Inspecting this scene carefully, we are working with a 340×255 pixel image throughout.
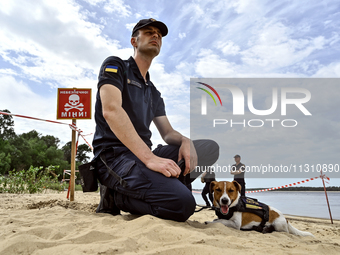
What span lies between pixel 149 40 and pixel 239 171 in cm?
543

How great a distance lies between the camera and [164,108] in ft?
9.70

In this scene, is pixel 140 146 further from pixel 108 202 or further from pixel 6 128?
pixel 6 128

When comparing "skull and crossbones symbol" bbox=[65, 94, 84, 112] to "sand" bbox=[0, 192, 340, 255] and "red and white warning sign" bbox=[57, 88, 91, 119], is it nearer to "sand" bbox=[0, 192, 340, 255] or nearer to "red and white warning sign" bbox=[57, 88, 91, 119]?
"red and white warning sign" bbox=[57, 88, 91, 119]

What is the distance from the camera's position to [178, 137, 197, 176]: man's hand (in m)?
2.25

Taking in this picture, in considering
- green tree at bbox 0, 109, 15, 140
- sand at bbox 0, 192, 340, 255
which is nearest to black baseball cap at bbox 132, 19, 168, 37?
sand at bbox 0, 192, 340, 255

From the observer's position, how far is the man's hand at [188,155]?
2.25 metres

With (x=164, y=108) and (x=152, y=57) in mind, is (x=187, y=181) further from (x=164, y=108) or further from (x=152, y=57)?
(x=152, y=57)

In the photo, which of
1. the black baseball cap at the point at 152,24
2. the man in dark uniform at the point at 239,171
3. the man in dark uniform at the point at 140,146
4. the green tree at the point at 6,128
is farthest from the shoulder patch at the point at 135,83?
the green tree at the point at 6,128

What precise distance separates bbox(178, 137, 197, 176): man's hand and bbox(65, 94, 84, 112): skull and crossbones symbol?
142 inches

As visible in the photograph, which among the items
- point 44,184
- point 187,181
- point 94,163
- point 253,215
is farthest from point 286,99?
point 44,184

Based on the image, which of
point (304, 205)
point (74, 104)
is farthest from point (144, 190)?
point (304, 205)

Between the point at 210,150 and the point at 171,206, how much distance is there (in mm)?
814

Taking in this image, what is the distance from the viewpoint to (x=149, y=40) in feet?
8.10

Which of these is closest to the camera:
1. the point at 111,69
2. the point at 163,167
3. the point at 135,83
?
the point at 163,167
